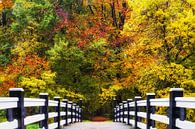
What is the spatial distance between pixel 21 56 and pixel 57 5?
6.17 metres

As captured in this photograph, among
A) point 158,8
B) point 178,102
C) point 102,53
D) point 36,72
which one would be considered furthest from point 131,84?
point 178,102

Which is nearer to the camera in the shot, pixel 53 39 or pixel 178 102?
pixel 178 102

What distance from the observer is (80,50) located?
3809 centimetres

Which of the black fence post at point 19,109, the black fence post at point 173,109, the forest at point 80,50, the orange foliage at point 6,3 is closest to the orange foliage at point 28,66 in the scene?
the forest at point 80,50

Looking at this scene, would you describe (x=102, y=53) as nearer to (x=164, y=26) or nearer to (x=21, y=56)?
(x=21, y=56)

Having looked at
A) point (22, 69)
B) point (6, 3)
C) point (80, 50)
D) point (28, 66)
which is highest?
point (6, 3)

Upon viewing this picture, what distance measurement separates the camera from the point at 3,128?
6.18 metres

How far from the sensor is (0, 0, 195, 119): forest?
1198 inches

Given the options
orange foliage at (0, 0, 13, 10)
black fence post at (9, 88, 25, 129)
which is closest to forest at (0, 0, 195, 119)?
orange foliage at (0, 0, 13, 10)

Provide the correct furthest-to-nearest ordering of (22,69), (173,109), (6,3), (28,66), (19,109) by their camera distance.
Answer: (6,3), (28,66), (22,69), (173,109), (19,109)

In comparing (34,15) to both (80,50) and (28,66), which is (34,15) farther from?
(28,66)

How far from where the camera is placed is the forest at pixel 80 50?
30438mm

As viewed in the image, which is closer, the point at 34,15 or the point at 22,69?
the point at 22,69

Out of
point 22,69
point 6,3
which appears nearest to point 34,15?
point 6,3
